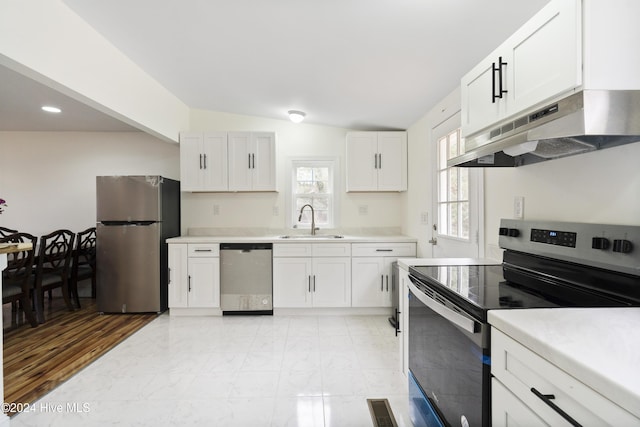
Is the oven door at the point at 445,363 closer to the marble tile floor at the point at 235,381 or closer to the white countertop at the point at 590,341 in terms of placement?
the white countertop at the point at 590,341

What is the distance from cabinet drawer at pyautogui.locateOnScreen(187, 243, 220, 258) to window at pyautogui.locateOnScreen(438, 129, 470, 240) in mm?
2391

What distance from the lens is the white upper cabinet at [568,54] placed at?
35.3 inches

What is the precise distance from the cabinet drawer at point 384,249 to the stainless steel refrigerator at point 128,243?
2.28m

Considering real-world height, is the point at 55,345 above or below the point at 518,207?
below

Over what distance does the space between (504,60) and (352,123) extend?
237 cm

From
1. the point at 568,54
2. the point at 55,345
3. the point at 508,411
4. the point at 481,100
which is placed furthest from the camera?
the point at 55,345

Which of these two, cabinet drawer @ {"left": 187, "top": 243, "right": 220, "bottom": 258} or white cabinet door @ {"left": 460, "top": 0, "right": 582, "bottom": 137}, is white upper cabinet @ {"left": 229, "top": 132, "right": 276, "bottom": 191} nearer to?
cabinet drawer @ {"left": 187, "top": 243, "right": 220, "bottom": 258}

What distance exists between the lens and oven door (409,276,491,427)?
0.94m

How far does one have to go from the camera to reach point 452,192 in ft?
7.91

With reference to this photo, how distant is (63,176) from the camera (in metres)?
4.02

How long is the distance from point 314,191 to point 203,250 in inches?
61.7

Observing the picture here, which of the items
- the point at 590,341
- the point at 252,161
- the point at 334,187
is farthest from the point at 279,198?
the point at 590,341

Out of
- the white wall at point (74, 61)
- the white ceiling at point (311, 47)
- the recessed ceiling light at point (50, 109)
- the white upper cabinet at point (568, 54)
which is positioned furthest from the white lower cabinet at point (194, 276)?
the white upper cabinet at point (568, 54)

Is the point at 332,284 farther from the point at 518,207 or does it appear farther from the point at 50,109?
the point at 50,109
